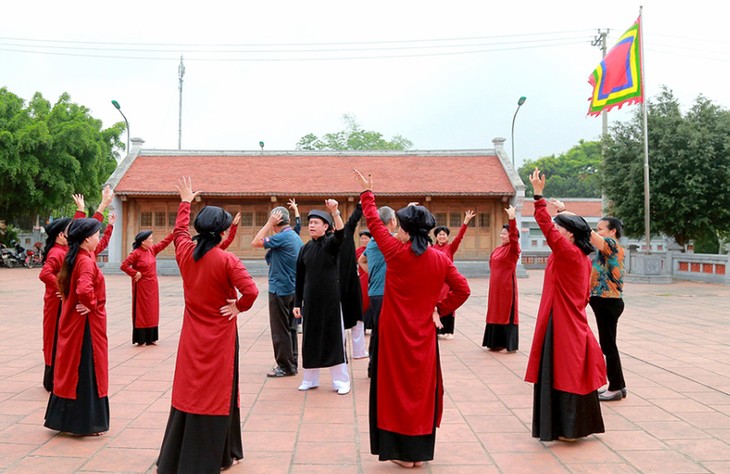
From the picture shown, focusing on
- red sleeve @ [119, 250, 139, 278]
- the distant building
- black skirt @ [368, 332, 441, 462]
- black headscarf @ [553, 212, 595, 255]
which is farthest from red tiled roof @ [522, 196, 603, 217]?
black skirt @ [368, 332, 441, 462]

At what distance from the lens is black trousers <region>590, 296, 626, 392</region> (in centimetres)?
502

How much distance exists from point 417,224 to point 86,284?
2408 mm

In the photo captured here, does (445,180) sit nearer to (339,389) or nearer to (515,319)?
(515,319)

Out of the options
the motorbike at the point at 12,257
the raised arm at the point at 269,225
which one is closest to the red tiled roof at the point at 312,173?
the motorbike at the point at 12,257

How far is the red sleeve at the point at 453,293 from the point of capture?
366cm

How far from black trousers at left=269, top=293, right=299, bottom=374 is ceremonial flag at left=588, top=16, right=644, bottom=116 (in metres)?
13.5

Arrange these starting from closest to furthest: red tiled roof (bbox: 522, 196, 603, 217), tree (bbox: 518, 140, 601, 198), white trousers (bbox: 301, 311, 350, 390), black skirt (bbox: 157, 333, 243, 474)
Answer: black skirt (bbox: 157, 333, 243, 474) → white trousers (bbox: 301, 311, 350, 390) → red tiled roof (bbox: 522, 196, 603, 217) → tree (bbox: 518, 140, 601, 198)

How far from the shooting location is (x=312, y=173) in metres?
22.1

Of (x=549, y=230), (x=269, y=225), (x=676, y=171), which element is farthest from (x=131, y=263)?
(x=676, y=171)

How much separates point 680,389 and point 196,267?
4.79 m

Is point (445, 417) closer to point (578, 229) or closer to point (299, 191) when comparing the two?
point (578, 229)

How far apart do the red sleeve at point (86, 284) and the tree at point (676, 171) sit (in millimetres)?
18255

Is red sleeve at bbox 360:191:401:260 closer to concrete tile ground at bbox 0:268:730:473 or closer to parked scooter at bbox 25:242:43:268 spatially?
concrete tile ground at bbox 0:268:730:473

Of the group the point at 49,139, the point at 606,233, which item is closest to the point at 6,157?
the point at 49,139
